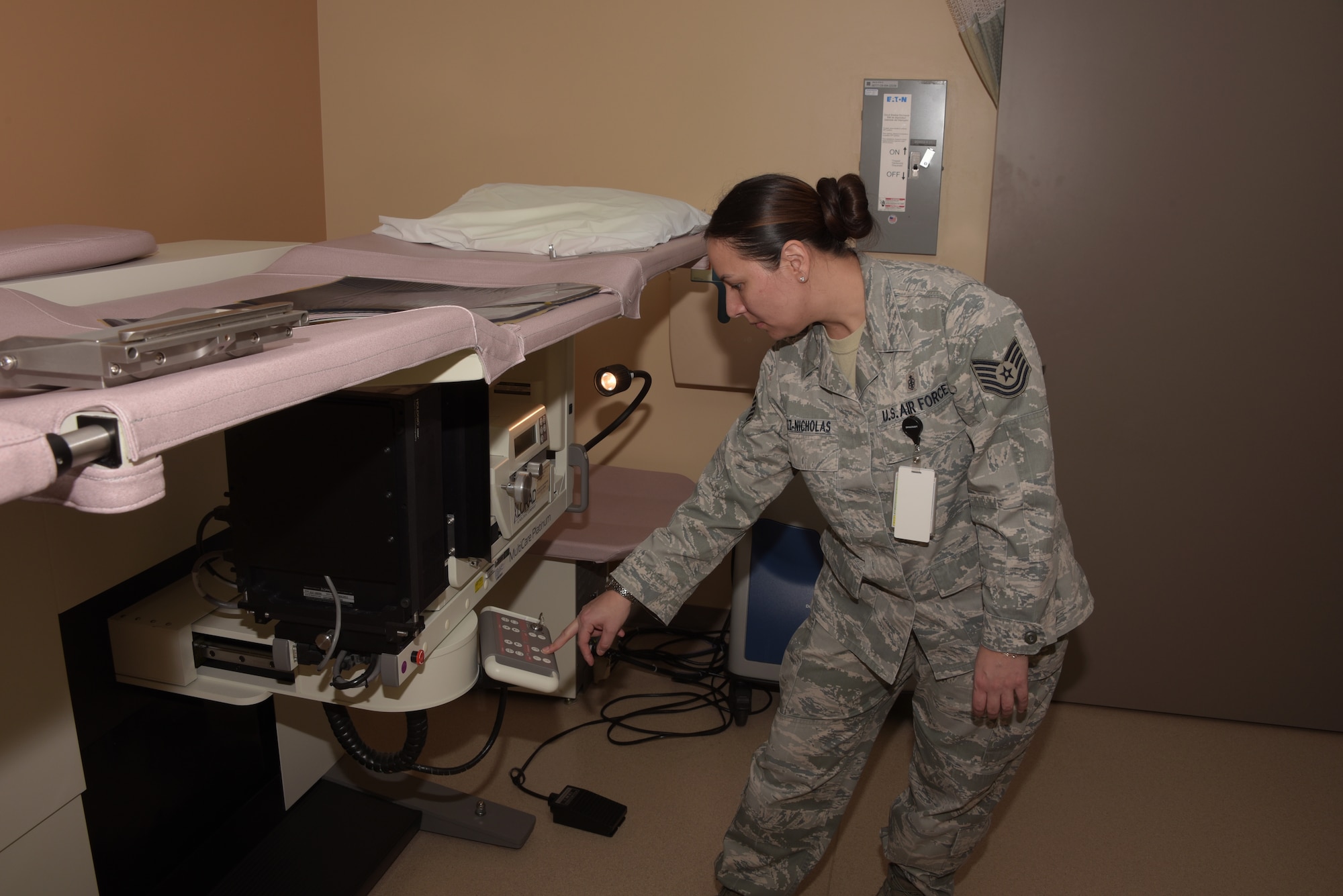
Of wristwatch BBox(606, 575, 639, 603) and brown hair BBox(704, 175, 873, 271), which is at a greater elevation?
brown hair BBox(704, 175, 873, 271)

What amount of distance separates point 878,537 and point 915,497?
11 cm

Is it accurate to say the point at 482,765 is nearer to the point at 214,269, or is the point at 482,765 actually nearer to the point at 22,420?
the point at 214,269

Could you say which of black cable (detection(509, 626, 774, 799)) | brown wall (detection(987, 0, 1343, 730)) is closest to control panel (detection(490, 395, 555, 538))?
black cable (detection(509, 626, 774, 799))

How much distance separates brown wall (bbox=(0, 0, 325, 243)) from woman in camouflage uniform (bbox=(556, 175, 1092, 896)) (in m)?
1.42

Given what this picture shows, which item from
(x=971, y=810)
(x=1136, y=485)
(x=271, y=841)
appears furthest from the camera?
(x=1136, y=485)

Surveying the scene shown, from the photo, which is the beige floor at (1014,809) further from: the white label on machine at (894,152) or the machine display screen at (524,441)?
the white label on machine at (894,152)

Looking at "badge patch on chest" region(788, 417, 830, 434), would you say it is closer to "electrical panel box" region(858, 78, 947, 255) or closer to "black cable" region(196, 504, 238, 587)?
"black cable" region(196, 504, 238, 587)

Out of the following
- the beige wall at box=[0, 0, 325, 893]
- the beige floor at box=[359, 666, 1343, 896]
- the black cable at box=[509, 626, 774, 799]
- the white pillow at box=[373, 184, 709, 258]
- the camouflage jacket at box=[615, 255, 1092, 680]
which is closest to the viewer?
the beige wall at box=[0, 0, 325, 893]

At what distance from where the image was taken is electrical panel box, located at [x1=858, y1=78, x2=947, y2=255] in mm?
2529

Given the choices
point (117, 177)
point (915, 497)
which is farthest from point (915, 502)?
point (117, 177)

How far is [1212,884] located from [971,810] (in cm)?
79

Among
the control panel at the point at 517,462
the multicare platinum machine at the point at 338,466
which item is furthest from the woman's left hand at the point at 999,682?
the control panel at the point at 517,462

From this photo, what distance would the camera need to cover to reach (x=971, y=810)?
Result: 171 centimetres

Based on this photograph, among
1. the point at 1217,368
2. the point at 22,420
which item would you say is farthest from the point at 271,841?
the point at 1217,368
